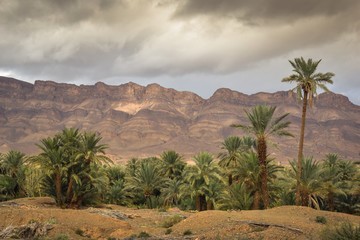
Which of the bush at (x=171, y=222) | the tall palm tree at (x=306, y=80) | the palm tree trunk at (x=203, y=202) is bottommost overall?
the palm tree trunk at (x=203, y=202)

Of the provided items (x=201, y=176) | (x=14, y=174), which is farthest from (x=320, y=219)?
(x=14, y=174)

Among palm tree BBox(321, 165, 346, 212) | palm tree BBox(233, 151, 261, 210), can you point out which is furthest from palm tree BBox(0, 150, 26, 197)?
palm tree BBox(321, 165, 346, 212)

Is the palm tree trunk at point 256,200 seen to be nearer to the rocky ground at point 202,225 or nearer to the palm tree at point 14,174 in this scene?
the rocky ground at point 202,225

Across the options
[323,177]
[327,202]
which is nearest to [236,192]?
[323,177]

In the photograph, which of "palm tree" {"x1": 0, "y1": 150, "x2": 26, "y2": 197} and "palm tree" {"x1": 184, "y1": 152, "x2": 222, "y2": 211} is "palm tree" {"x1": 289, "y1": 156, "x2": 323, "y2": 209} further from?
"palm tree" {"x1": 0, "y1": 150, "x2": 26, "y2": 197}

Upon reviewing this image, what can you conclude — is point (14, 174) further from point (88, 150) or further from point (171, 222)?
point (171, 222)

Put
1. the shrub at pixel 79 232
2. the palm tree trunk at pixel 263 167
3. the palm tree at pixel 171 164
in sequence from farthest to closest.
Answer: the palm tree at pixel 171 164 < the palm tree trunk at pixel 263 167 < the shrub at pixel 79 232

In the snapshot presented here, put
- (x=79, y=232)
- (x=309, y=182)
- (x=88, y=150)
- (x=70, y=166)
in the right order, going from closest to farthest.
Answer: (x=79, y=232) → (x=309, y=182) → (x=70, y=166) → (x=88, y=150)

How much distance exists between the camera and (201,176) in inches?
942

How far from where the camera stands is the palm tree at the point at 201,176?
23.2m

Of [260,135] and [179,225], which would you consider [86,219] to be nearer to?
[179,225]

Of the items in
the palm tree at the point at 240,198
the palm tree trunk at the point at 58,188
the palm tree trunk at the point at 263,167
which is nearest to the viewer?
the palm tree trunk at the point at 263,167

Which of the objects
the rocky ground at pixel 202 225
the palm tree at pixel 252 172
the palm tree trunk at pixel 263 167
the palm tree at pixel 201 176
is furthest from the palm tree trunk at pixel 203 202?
the rocky ground at pixel 202 225

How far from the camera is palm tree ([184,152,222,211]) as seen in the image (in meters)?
23.2
